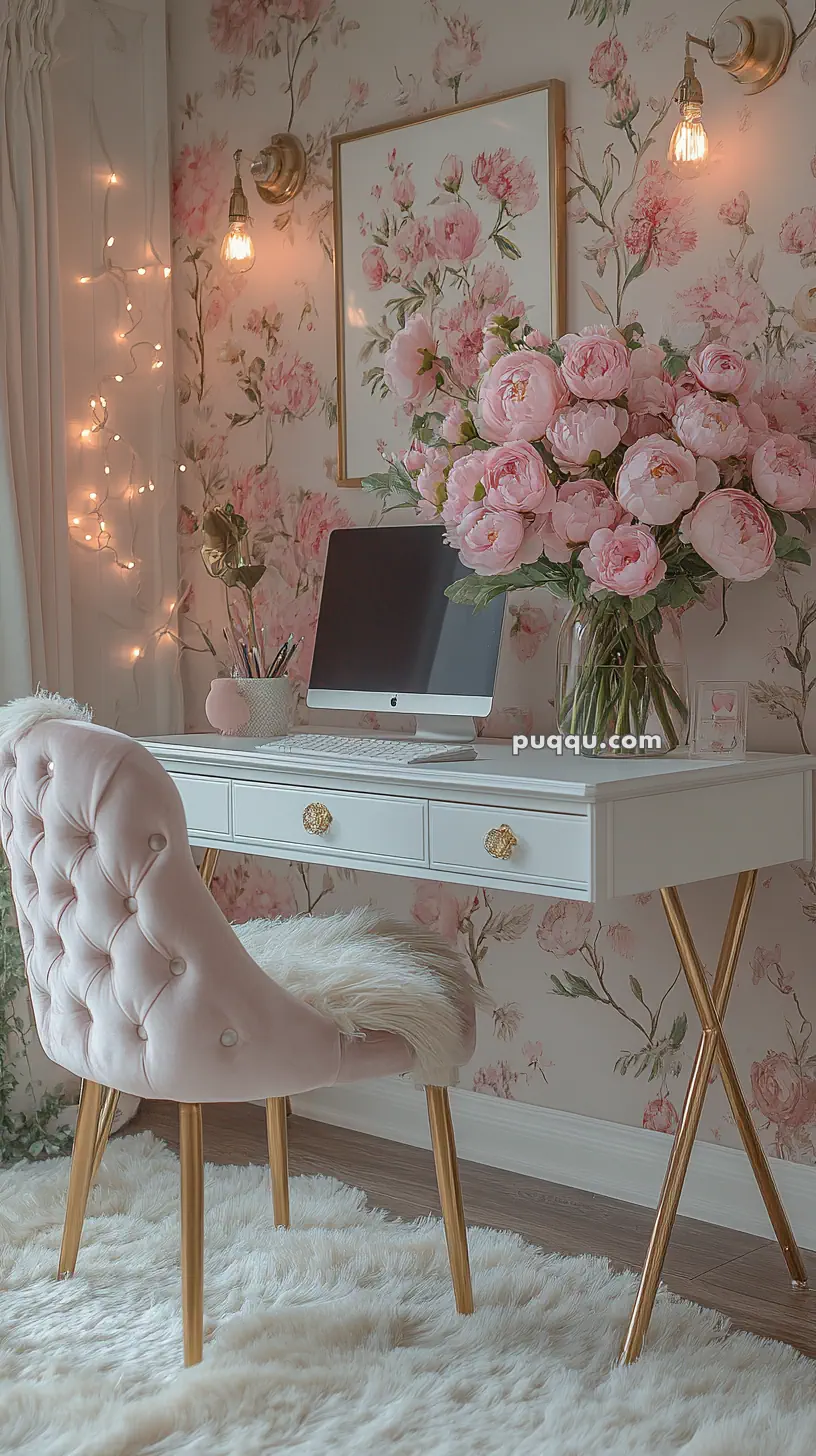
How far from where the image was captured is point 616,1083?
8.68 ft

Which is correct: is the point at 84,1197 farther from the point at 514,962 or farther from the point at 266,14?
the point at 266,14

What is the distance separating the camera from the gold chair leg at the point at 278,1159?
7.84ft

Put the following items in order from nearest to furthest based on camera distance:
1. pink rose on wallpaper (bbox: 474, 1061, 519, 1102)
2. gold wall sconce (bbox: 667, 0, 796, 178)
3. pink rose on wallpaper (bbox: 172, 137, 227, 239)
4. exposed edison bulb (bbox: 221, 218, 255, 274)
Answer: gold wall sconce (bbox: 667, 0, 796, 178), pink rose on wallpaper (bbox: 474, 1061, 519, 1102), exposed edison bulb (bbox: 221, 218, 255, 274), pink rose on wallpaper (bbox: 172, 137, 227, 239)

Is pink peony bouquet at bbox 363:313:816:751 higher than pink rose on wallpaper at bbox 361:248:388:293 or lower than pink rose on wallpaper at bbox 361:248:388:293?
lower

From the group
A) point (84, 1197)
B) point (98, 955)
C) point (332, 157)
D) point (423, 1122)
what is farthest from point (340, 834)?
point (332, 157)

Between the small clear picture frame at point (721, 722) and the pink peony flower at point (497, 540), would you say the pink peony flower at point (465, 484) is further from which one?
the small clear picture frame at point (721, 722)

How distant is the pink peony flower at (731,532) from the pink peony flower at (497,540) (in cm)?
23

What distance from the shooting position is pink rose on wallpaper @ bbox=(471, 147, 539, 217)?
2592 mm

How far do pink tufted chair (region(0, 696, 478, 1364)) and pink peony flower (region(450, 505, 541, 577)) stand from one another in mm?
607

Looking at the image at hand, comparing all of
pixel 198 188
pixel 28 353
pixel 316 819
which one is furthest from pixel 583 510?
pixel 198 188

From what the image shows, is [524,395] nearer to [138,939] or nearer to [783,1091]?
[138,939]

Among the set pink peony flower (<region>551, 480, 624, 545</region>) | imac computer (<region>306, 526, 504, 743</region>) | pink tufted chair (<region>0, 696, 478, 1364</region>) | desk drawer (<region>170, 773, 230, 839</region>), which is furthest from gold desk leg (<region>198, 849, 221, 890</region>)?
pink peony flower (<region>551, 480, 624, 545</region>)

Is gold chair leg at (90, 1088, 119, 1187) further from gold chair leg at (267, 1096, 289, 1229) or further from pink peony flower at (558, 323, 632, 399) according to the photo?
pink peony flower at (558, 323, 632, 399)

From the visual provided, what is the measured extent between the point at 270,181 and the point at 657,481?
4.61ft
